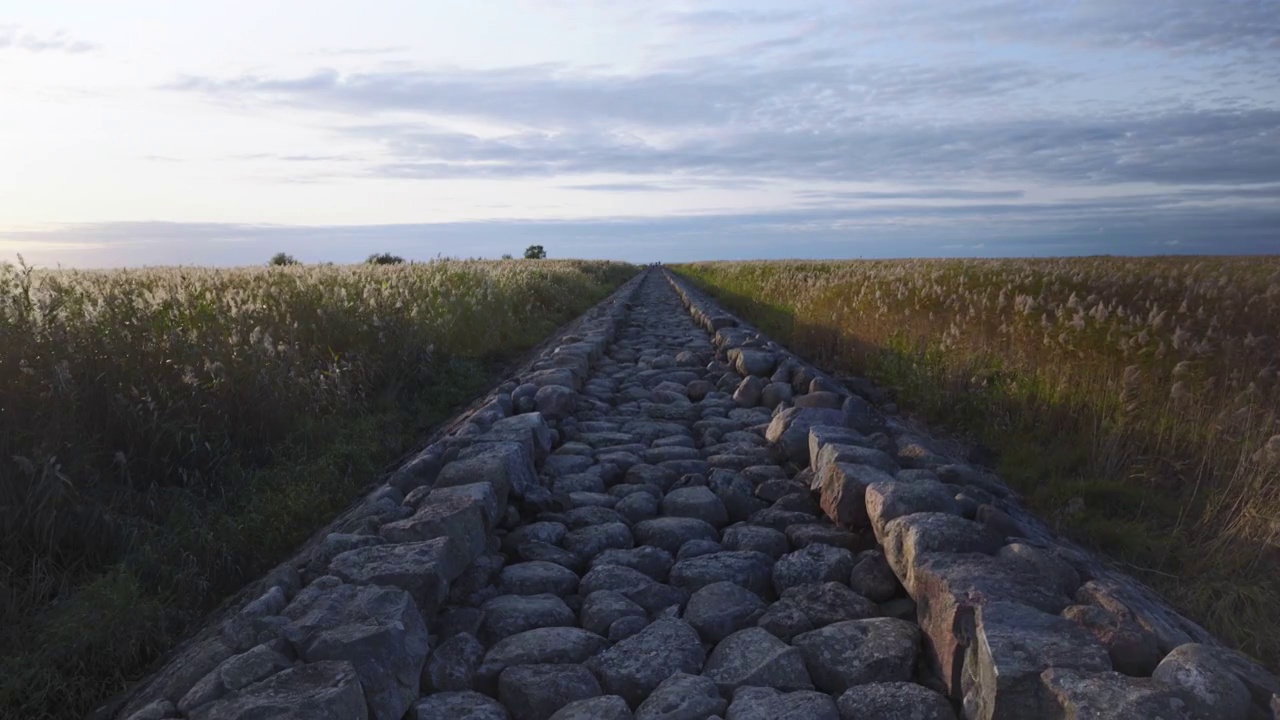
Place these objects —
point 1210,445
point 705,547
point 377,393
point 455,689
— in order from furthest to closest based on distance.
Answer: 1. point 377,393
2. point 1210,445
3. point 705,547
4. point 455,689

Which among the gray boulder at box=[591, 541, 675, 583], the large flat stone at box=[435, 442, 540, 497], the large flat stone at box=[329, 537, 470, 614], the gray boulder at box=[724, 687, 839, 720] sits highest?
the large flat stone at box=[435, 442, 540, 497]

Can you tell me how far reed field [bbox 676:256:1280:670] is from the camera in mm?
4074

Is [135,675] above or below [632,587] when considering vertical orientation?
below

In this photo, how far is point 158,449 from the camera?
17.4 ft

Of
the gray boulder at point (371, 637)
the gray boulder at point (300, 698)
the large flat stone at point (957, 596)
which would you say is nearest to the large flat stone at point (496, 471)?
the gray boulder at point (371, 637)

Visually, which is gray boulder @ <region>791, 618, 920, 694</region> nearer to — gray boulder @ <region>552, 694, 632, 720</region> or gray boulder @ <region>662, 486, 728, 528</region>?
gray boulder @ <region>552, 694, 632, 720</region>

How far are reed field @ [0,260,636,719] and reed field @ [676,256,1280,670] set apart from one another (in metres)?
4.46

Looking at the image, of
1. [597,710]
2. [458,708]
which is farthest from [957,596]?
[458,708]

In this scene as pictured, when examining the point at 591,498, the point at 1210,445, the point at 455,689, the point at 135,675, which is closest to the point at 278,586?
the point at 135,675

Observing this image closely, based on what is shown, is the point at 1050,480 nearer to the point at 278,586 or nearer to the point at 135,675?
the point at 278,586

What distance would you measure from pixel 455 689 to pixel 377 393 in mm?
5366

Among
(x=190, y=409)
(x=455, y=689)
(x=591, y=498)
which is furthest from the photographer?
(x=190, y=409)

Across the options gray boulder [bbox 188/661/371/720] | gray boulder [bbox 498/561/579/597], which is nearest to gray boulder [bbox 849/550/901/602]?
gray boulder [bbox 498/561/579/597]

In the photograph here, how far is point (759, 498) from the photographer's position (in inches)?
192
